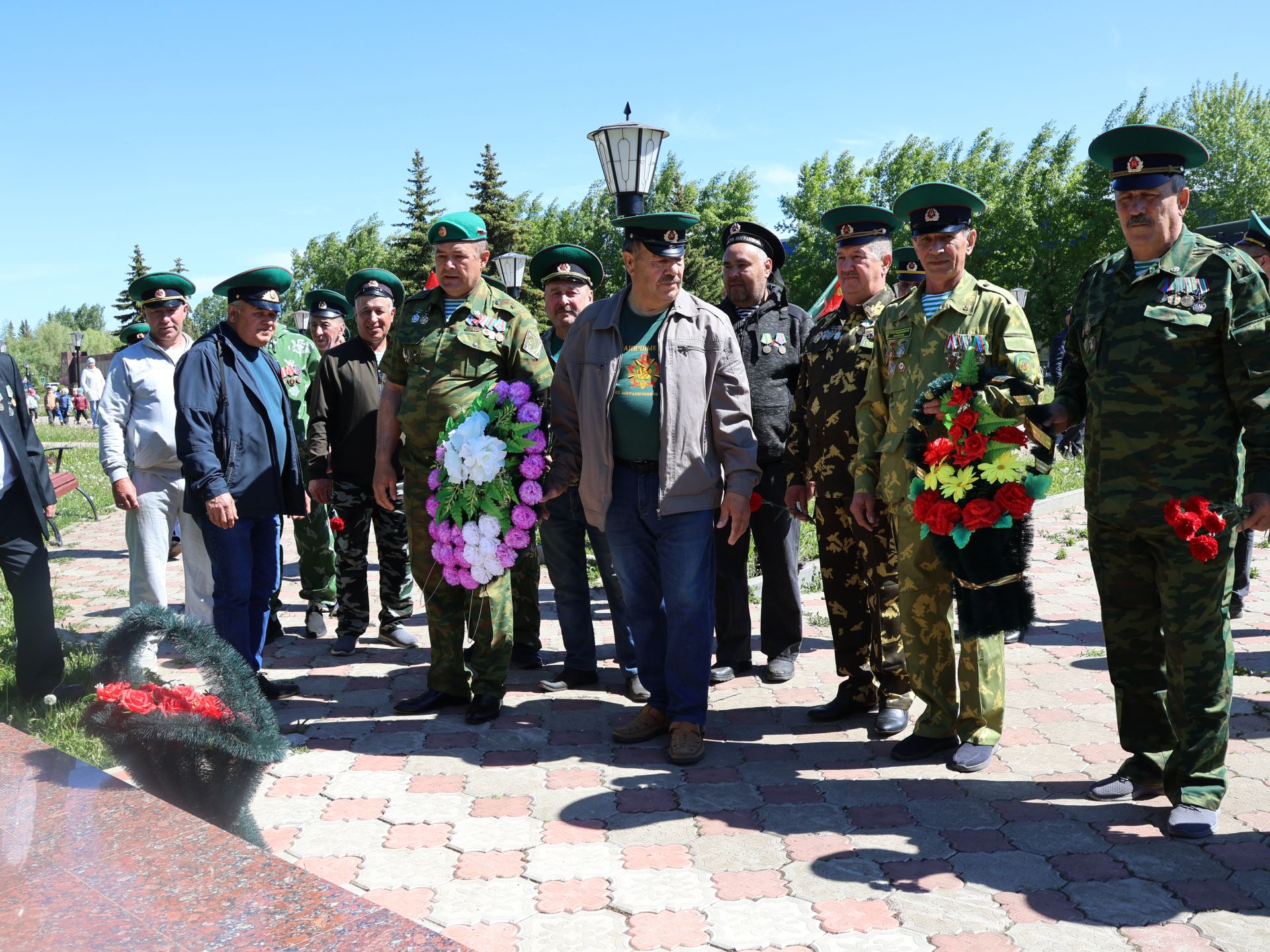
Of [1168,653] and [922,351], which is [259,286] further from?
[1168,653]

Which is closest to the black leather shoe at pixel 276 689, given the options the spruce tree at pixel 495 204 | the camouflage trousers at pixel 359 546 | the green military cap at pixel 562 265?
the camouflage trousers at pixel 359 546

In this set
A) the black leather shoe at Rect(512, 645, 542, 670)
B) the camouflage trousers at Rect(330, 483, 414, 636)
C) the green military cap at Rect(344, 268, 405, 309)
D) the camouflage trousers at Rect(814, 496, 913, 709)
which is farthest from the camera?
the green military cap at Rect(344, 268, 405, 309)

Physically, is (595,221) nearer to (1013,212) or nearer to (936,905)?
(1013,212)

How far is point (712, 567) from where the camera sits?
4758 mm

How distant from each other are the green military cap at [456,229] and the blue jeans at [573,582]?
1.56 m

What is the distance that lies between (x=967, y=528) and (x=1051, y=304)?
38.2 metres

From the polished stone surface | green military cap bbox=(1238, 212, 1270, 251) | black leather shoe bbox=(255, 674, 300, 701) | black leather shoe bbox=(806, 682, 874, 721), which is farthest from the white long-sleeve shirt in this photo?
green military cap bbox=(1238, 212, 1270, 251)

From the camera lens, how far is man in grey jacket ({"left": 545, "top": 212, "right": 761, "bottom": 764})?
4.61m

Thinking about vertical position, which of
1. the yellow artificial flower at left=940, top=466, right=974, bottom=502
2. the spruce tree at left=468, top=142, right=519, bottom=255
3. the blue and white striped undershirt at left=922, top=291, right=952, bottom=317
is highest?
the spruce tree at left=468, top=142, right=519, bottom=255

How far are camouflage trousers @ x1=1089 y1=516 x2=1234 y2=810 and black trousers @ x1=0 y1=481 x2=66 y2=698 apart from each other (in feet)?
16.6

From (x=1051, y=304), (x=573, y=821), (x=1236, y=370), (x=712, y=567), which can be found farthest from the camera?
(x=1051, y=304)

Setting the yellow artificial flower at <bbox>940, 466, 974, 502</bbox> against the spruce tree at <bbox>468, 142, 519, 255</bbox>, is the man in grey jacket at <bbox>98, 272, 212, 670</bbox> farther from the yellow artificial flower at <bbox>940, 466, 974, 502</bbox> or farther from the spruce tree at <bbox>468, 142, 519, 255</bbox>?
the spruce tree at <bbox>468, 142, 519, 255</bbox>

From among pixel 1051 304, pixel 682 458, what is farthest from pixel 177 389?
pixel 1051 304

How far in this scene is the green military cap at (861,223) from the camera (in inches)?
196
